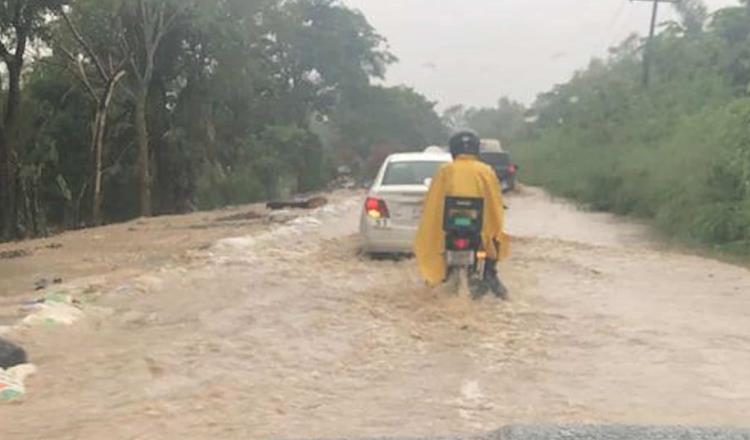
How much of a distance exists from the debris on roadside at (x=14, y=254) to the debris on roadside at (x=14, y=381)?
1112 cm

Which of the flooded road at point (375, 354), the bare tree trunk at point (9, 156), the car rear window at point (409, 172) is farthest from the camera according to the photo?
the bare tree trunk at point (9, 156)

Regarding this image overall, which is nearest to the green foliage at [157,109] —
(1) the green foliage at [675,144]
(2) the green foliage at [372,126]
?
(2) the green foliage at [372,126]

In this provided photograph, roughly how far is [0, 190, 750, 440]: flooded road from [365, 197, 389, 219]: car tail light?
647 millimetres

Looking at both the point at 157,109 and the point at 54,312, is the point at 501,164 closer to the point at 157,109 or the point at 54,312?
the point at 157,109

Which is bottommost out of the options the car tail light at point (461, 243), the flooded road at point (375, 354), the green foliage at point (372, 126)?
the flooded road at point (375, 354)

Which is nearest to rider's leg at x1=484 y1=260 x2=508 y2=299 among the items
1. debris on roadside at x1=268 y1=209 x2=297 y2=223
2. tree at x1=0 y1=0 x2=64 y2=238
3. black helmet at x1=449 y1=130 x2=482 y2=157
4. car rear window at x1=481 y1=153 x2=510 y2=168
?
black helmet at x1=449 y1=130 x2=482 y2=157

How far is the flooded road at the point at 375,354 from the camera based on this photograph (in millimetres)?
5996

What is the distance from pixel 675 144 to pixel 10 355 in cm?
1848

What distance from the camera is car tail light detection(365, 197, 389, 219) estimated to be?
13.1 m

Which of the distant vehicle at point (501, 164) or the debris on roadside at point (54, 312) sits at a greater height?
the distant vehicle at point (501, 164)

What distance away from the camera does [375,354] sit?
791 centimetres

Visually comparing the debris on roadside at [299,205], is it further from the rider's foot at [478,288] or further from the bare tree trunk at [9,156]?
the rider's foot at [478,288]

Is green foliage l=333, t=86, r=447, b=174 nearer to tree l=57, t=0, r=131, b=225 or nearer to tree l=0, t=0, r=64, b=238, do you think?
tree l=57, t=0, r=131, b=225

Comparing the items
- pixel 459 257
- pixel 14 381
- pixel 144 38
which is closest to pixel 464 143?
pixel 459 257
